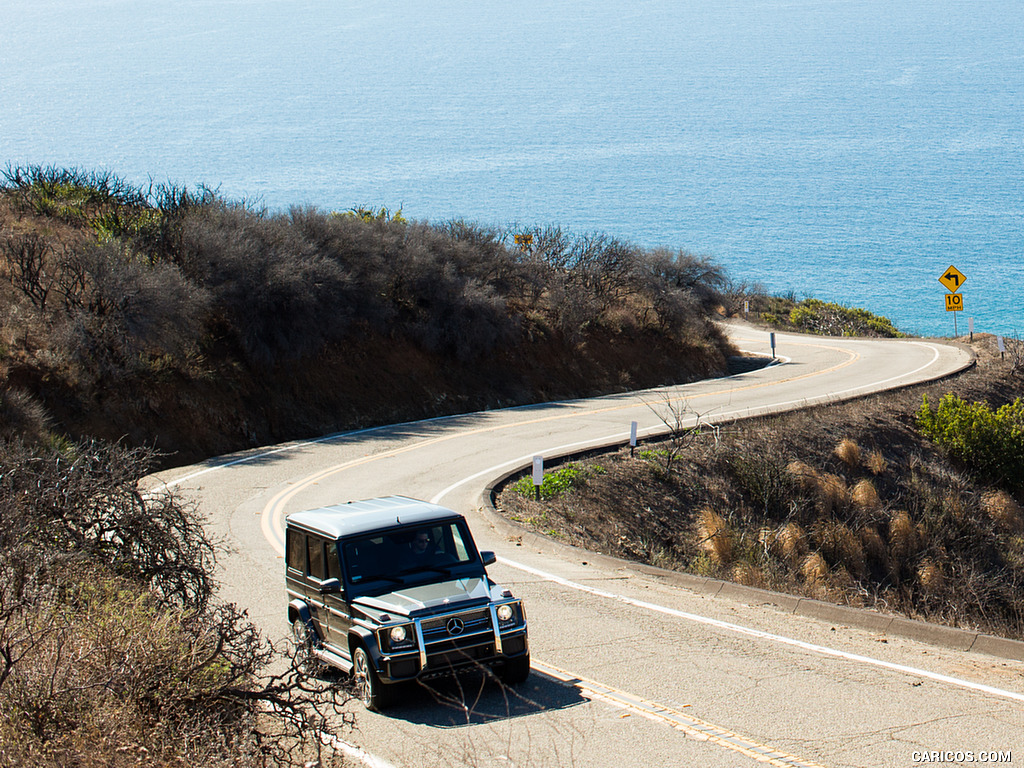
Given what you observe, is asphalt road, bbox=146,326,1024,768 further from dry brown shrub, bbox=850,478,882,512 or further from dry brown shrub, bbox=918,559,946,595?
dry brown shrub, bbox=850,478,882,512

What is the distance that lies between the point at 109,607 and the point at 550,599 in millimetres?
5763

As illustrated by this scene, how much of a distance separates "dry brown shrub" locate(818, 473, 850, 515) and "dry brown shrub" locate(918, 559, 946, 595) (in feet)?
6.57

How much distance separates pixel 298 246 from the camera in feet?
91.5

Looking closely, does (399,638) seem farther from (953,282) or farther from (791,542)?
(953,282)

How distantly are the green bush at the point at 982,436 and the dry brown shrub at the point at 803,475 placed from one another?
17.3ft

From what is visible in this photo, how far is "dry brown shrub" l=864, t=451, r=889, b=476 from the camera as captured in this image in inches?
853

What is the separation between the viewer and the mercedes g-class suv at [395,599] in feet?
24.7

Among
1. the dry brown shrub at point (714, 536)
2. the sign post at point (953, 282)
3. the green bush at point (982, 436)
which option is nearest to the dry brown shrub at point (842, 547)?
the dry brown shrub at point (714, 536)

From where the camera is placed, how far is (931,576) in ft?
59.2

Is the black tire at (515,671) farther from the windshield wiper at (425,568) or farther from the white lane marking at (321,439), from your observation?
the white lane marking at (321,439)

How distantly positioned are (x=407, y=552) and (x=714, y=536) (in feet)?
32.4

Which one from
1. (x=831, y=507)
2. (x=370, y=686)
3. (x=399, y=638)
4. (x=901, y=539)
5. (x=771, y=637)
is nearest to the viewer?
(x=399, y=638)

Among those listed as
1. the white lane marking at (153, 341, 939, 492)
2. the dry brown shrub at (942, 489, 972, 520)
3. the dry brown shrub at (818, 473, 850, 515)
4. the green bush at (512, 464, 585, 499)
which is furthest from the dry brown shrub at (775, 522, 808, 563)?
the white lane marking at (153, 341, 939, 492)

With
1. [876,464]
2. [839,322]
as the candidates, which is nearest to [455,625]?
[876,464]
